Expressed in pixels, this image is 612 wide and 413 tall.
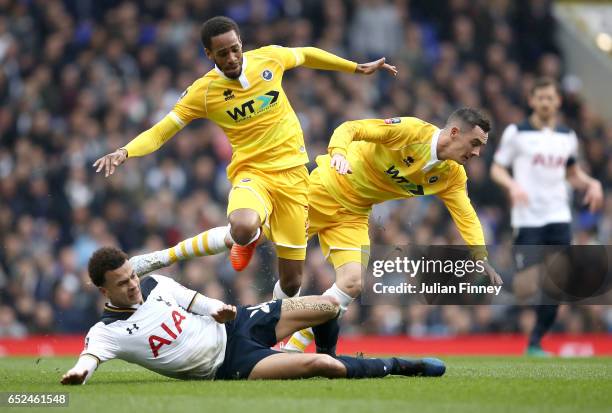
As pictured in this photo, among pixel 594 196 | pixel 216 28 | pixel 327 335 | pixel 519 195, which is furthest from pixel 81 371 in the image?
pixel 594 196

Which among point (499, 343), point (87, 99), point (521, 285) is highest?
point (87, 99)

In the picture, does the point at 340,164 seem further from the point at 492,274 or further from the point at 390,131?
the point at 492,274

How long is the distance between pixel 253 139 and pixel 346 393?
2.81 m

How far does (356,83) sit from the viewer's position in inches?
680

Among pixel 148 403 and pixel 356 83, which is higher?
pixel 356 83

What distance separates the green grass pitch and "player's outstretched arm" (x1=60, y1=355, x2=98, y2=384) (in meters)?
0.06

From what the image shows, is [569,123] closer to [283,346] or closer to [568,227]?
[568,227]

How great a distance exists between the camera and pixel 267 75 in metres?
8.70

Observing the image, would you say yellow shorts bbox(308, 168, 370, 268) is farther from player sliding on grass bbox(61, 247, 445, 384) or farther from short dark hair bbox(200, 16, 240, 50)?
short dark hair bbox(200, 16, 240, 50)

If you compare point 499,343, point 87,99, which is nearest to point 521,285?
point 499,343

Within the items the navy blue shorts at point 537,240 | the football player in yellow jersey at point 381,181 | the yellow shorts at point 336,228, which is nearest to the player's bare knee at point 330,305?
the football player in yellow jersey at point 381,181

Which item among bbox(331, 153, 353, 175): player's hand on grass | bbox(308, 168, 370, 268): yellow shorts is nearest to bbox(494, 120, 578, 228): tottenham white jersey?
bbox(308, 168, 370, 268): yellow shorts

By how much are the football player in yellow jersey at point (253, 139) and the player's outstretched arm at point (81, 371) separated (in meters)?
1.77

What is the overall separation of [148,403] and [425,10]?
14.1m
